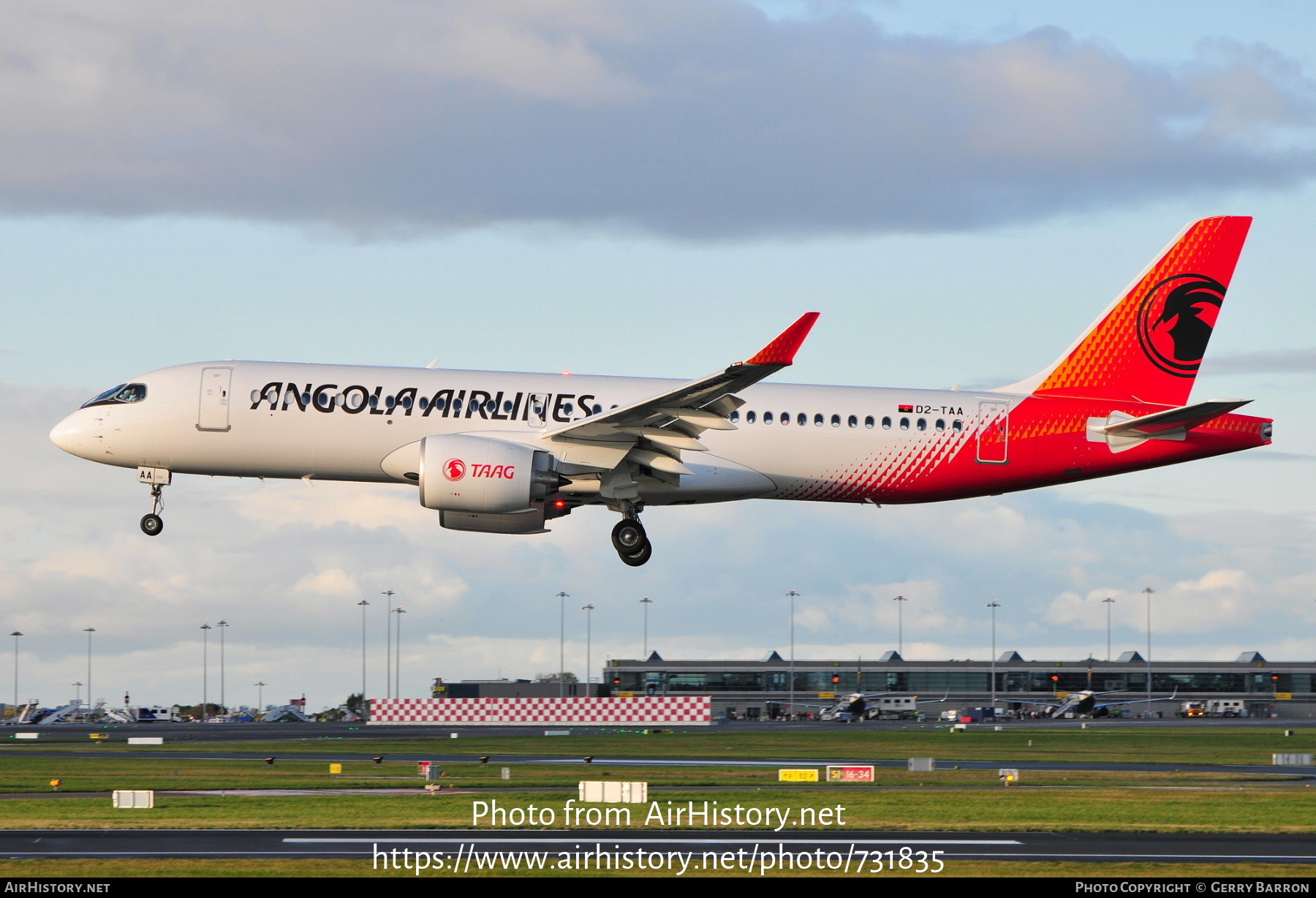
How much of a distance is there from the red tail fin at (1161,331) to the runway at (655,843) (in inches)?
768

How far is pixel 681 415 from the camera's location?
3681cm

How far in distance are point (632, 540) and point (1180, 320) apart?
17.3 meters

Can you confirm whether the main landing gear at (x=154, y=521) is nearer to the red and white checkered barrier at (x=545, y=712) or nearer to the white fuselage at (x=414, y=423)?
the white fuselage at (x=414, y=423)

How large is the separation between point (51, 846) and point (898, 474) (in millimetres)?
24405

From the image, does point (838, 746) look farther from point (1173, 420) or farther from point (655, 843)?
point (655, 843)

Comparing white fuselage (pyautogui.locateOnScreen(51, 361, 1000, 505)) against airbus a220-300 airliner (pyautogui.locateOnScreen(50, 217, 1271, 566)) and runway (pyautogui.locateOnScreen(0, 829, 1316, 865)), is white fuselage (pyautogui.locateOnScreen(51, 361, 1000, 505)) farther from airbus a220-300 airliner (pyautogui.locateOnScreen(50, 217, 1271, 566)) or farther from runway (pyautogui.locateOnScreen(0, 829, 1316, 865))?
runway (pyautogui.locateOnScreen(0, 829, 1316, 865))

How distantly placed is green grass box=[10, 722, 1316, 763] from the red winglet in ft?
50.9

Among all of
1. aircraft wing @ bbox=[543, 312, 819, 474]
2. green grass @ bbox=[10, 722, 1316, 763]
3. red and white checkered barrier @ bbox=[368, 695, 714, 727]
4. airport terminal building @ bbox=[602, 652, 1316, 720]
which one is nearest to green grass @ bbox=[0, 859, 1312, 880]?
aircraft wing @ bbox=[543, 312, 819, 474]

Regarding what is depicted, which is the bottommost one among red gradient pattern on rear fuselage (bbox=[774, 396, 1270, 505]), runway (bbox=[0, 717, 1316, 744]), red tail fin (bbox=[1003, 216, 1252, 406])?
runway (bbox=[0, 717, 1316, 744])

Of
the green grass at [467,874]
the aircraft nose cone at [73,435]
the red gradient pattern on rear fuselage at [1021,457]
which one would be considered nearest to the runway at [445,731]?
the aircraft nose cone at [73,435]

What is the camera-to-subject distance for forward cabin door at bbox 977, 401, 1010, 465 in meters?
40.3

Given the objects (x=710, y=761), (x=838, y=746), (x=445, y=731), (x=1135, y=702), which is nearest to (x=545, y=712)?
(x=445, y=731)

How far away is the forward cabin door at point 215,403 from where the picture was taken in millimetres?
38375

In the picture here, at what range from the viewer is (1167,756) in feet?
156
